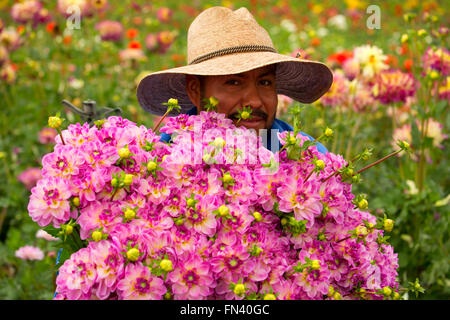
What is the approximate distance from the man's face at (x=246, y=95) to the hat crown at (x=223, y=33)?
0.35 ft

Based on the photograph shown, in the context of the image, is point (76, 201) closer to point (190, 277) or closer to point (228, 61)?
point (190, 277)

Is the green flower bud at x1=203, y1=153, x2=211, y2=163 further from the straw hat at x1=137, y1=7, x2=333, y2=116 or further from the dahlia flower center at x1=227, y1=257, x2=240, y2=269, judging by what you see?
the straw hat at x1=137, y1=7, x2=333, y2=116

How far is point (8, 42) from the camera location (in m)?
3.14

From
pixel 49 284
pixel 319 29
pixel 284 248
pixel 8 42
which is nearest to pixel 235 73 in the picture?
pixel 284 248

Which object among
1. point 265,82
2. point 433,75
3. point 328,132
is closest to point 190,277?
point 328,132

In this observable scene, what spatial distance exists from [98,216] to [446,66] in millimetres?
1881

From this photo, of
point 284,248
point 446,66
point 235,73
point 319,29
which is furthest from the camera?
point 319,29

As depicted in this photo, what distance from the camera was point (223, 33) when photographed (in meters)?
1.51

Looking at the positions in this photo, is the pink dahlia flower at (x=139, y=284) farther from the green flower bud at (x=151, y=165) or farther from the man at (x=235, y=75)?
the man at (x=235, y=75)

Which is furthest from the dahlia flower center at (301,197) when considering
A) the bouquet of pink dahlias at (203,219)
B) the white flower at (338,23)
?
the white flower at (338,23)

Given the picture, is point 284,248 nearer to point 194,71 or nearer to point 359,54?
point 194,71

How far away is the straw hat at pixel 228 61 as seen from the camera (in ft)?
4.58

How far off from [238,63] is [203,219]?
569 mm
